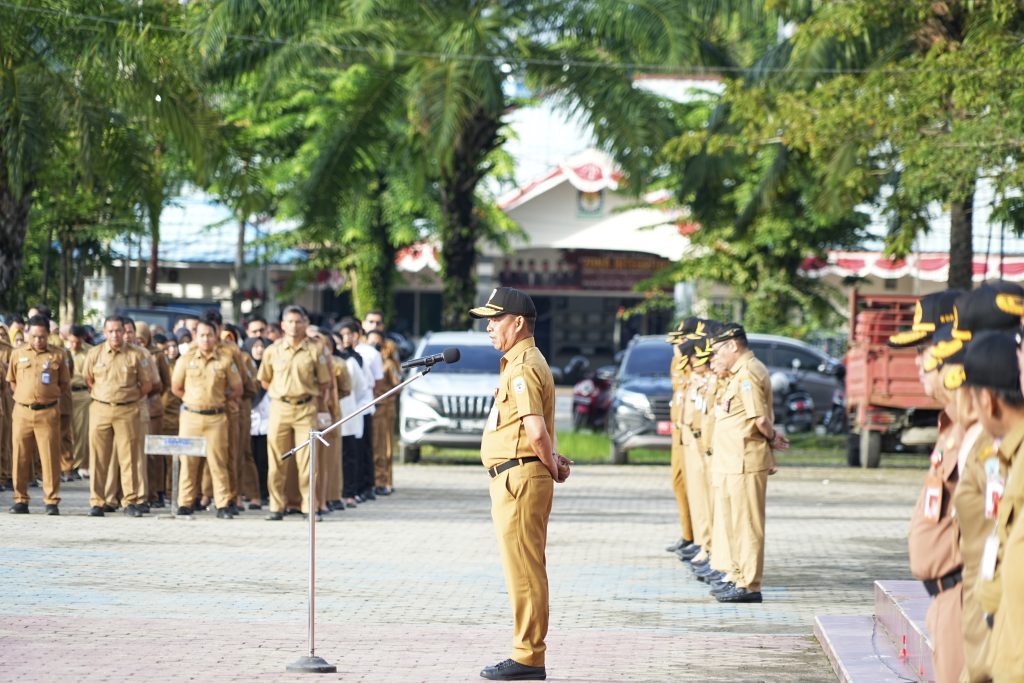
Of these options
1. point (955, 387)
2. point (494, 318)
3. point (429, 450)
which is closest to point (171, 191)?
point (429, 450)

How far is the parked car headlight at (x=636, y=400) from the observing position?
80.0 ft

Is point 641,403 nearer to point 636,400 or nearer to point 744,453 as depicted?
point 636,400

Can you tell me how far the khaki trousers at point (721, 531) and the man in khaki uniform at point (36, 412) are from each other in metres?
6.83

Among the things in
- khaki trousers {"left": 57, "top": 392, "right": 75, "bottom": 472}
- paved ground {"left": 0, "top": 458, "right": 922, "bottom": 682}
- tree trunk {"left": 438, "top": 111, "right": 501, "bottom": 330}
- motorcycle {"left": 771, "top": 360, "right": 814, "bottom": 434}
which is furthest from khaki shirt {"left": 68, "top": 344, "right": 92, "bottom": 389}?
motorcycle {"left": 771, "top": 360, "right": 814, "bottom": 434}

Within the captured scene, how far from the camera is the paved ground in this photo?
9.16 m

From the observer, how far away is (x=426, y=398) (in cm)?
2398

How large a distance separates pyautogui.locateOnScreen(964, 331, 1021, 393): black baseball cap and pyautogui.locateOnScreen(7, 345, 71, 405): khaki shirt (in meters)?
12.4

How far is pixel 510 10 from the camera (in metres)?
26.5

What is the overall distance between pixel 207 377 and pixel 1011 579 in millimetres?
12836

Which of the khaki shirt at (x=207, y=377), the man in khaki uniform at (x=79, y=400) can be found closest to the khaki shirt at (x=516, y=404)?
the khaki shirt at (x=207, y=377)

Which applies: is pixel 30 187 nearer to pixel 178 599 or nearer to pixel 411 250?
pixel 178 599

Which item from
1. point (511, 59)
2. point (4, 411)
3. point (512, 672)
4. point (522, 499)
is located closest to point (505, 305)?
point (522, 499)

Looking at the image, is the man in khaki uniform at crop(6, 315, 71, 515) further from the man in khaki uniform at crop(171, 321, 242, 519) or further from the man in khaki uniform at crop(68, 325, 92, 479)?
the man in khaki uniform at crop(68, 325, 92, 479)

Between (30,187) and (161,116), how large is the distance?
1941 millimetres
